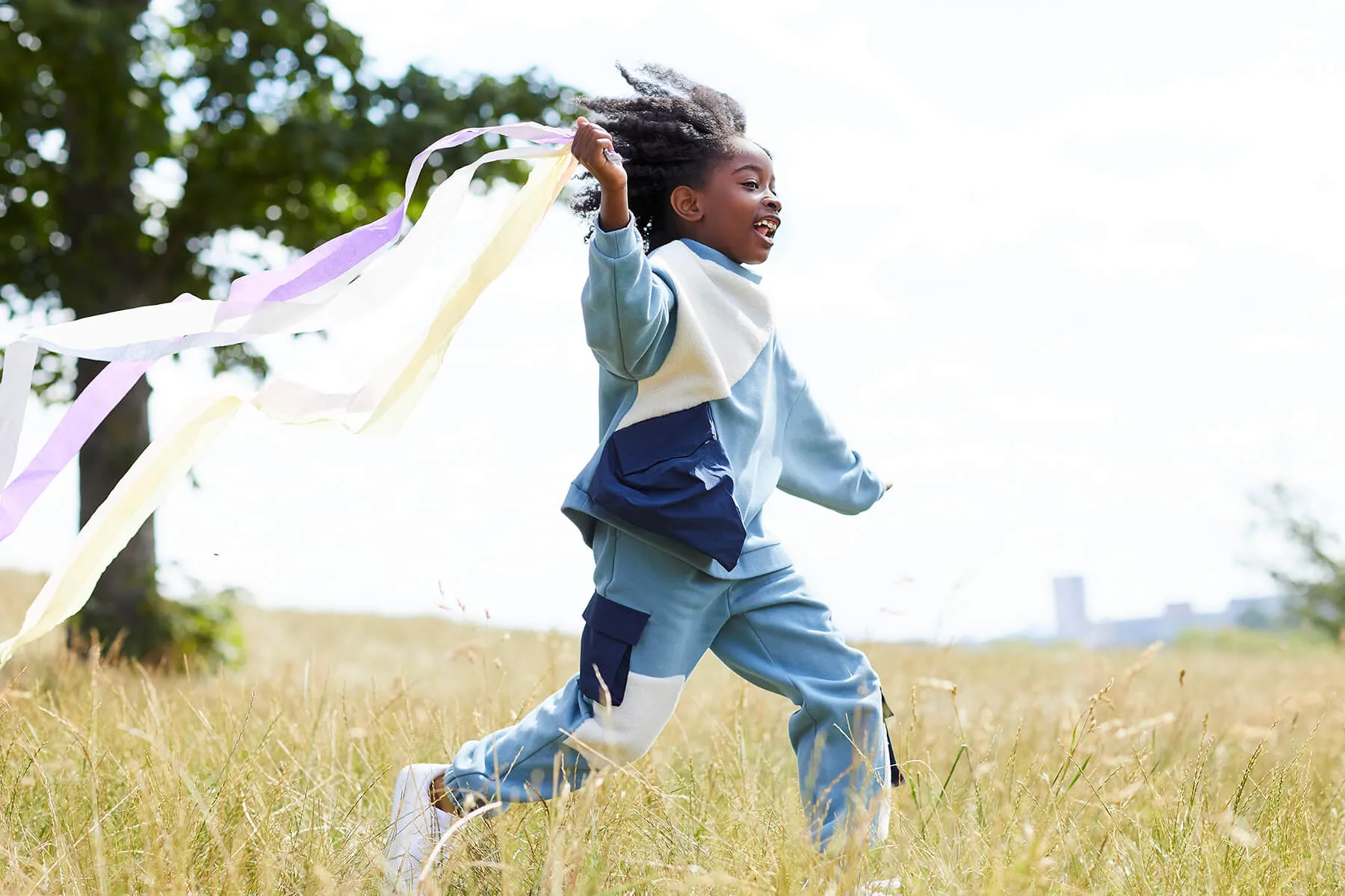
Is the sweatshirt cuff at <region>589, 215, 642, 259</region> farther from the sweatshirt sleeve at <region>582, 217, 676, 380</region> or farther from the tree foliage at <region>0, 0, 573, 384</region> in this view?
the tree foliage at <region>0, 0, 573, 384</region>

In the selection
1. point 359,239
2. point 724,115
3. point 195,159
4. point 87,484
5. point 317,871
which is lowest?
point 317,871

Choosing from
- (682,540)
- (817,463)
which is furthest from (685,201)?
(682,540)

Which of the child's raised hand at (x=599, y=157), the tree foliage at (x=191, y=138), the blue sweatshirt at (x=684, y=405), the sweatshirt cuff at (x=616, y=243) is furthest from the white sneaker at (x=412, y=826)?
the tree foliage at (x=191, y=138)

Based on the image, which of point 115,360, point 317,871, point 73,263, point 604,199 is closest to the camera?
point 317,871

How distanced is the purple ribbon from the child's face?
0.34 meters

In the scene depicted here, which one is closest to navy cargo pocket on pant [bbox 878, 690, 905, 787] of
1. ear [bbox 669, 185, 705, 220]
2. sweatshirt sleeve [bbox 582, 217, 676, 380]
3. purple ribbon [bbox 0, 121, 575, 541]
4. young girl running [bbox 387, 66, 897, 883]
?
young girl running [bbox 387, 66, 897, 883]

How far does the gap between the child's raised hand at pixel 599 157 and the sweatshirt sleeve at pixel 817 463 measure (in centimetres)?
81

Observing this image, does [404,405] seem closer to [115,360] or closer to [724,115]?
[115,360]

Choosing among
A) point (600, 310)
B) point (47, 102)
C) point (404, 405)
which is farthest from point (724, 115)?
point (47, 102)

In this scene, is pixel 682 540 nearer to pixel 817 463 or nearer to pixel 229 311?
pixel 817 463

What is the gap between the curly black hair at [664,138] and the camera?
9.03 feet

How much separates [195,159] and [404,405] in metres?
6.53

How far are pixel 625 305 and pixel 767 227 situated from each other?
1.82ft

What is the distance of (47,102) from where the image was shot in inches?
320
